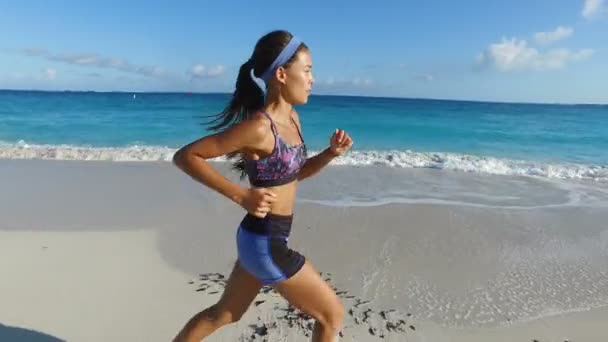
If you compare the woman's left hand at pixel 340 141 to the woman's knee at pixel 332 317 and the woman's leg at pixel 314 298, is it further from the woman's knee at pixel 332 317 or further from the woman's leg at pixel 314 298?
the woman's knee at pixel 332 317

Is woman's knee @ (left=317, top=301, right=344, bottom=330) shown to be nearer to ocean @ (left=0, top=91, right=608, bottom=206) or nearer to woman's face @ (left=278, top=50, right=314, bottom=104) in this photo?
woman's face @ (left=278, top=50, right=314, bottom=104)

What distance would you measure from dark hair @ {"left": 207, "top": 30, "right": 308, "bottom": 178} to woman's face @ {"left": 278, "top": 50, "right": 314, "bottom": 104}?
0.03 m

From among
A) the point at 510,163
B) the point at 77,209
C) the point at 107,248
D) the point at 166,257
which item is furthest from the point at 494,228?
the point at 510,163

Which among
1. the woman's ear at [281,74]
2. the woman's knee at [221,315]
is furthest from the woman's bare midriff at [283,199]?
the woman's knee at [221,315]

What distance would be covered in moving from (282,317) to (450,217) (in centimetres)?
404

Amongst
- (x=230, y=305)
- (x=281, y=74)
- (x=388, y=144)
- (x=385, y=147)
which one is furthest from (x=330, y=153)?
(x=388, y=144)

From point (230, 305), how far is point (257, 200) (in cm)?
80

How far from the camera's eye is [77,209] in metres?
7.16

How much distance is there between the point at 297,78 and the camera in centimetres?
238

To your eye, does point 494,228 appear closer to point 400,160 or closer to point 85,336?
point 85,336

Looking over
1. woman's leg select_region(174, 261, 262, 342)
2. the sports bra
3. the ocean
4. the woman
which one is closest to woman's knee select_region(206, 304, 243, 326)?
woman's leg select_region(174, 261, 262, 342)

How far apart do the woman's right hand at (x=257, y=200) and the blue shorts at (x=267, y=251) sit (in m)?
0.20

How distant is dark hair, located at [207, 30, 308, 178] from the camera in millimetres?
2324

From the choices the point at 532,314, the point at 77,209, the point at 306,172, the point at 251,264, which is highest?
the point at 306,172
